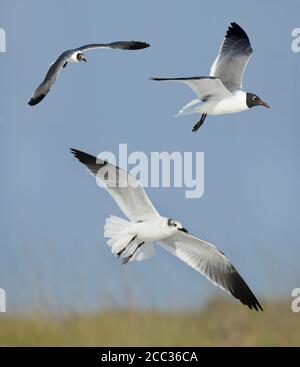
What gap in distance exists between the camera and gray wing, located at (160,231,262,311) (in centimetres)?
532

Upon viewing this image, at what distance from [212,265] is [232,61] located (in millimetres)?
1696

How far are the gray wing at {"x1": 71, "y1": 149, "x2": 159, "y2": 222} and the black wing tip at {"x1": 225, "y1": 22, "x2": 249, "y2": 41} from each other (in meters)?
2.13

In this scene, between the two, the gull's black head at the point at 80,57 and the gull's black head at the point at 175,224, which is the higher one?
the gull's black head at the point at 80,57

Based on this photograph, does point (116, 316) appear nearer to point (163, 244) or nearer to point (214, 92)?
point (163, 244)

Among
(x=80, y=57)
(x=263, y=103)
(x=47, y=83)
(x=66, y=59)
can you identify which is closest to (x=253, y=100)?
(x=263, y=103)

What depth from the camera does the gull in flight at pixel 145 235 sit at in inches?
200

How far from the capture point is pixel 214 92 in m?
5.98

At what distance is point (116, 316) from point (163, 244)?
0.50 metres

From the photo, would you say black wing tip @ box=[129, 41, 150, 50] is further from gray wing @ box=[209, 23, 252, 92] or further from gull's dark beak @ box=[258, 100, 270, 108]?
gull's dark beak @ box=[258, 100, 270, 108]

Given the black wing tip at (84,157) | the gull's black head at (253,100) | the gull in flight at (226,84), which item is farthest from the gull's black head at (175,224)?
the gull's black head at (253,100)

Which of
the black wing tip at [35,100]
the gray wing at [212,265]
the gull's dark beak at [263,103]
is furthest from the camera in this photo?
the gull's dark beak at [263,103]

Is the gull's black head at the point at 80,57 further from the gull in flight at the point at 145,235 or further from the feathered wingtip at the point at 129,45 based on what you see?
the gull in flight at the point at 145,235

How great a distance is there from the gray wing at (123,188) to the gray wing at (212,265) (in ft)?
0.87

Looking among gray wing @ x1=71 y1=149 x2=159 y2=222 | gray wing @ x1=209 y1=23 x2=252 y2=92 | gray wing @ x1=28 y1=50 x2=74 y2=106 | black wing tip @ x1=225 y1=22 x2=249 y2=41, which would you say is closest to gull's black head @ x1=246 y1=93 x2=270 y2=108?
gray wing @ x1=209 y1=23 x2=252 y2=92
